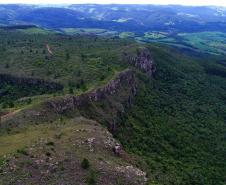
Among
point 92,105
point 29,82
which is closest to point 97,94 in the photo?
→ point 92,105

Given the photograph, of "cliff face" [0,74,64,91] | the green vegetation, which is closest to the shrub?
the green vegetation

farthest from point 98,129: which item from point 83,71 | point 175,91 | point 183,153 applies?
point 175,91

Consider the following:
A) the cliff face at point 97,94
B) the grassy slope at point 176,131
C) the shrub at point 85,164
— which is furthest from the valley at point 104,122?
the grassy slope at point 176,131

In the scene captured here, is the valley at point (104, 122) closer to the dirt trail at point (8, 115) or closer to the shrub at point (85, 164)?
the shrub at point (85, 164)

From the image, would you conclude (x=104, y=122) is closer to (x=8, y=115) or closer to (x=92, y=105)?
(x=92, y=105)

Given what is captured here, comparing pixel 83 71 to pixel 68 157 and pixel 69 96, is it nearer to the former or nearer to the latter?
pixel 69 96

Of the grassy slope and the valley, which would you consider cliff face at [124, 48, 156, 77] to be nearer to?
the valley
